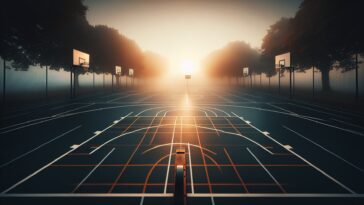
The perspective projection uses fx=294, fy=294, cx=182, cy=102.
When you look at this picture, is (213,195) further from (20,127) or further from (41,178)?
(20,127)

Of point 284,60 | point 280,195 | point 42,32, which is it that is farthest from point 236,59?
point 280,195

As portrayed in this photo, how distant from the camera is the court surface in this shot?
685 cm

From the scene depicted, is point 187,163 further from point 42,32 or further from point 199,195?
point 42,32

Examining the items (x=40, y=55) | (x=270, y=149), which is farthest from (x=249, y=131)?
(x=40, y=55)

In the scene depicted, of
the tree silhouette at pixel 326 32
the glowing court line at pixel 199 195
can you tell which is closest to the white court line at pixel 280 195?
the glowing court line at pixel 199 195

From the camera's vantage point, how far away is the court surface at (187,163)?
270 inches

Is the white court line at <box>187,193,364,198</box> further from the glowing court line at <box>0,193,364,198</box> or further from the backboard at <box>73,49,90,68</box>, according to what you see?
the backboard at <box>73,49,90,68</box>

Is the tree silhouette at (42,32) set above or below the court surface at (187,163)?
above

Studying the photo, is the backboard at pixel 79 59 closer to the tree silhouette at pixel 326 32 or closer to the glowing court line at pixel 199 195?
the tree silhouette at pixel 326 32

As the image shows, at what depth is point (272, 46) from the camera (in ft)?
199

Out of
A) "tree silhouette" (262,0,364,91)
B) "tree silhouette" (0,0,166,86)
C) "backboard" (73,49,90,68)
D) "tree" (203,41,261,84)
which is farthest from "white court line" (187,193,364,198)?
"tree" (203,41,261,84)

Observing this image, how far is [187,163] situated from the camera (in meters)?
9.30

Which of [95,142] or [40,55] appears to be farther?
[40,55]

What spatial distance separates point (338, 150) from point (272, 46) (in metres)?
53.0
